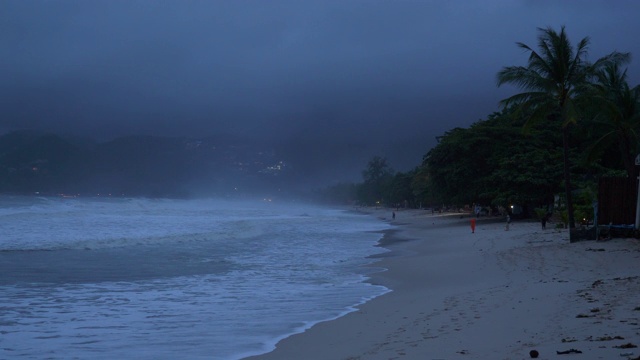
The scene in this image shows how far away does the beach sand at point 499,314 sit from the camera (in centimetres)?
585

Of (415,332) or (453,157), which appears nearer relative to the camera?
(415,332)

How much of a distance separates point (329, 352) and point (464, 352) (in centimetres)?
168

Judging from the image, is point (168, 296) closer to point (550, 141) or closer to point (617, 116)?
point (617, 116)

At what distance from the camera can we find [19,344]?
24.8 ft

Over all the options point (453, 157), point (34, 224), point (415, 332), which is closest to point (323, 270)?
point (415, 332)

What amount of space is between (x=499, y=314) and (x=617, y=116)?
636 inches

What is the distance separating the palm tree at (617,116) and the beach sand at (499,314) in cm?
698

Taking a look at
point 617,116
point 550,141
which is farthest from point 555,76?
point 550,141

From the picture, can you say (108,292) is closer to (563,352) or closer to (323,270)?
(323,270)

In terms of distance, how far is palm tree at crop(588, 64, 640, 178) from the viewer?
20.9m

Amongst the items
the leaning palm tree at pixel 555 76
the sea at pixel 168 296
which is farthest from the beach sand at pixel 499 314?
the leaning palm tree at pixel 555 76

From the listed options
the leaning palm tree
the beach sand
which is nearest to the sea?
the beach sand

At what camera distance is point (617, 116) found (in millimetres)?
21203

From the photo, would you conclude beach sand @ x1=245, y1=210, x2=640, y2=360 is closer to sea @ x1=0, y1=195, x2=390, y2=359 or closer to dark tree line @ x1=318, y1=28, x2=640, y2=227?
sea @ x1=0, y1=195, x2=390, y2=359
